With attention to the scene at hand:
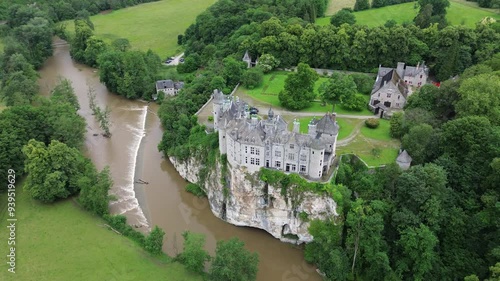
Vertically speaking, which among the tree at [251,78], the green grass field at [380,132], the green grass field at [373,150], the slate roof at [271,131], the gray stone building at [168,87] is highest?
the slate roof at [271,131]

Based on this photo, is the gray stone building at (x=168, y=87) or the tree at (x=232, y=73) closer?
the tree at (x=232, y=73)

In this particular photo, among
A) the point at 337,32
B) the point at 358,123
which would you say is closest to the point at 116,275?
the point at 358,123

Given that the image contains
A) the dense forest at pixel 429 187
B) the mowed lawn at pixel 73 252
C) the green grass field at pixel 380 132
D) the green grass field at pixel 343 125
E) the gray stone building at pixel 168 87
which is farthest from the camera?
the gray stone building at pixel 168 87

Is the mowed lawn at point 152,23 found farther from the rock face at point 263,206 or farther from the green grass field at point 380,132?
the green grass field at point 380,132

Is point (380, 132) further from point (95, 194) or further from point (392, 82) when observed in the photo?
point (95, 194)

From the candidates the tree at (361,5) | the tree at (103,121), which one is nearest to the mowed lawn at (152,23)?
the tree at (103,121)

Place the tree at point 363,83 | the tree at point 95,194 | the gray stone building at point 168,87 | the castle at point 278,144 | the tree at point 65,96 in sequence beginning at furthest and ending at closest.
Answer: the gray stone building at point 168,87
the tree at point 65,96
the tree at point 363,83
the tree at point 95,194
the castle at point 278,144

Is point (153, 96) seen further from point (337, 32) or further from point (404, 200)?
point (404, 200)
